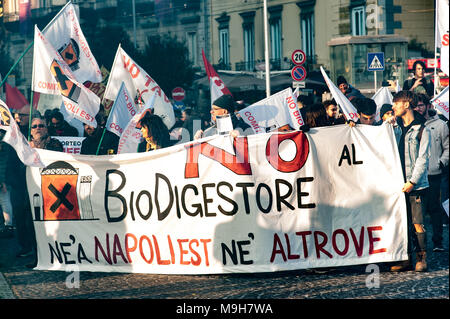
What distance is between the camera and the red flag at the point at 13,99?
35.9 ft

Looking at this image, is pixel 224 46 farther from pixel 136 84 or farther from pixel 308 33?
pixel 136 84

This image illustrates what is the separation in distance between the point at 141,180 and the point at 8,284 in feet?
5.14

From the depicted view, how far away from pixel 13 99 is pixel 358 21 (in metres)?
13.6

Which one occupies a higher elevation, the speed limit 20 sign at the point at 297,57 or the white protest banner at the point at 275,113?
the speed limit 20 sign at the point at 297,57

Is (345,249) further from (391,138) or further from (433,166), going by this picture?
(433,166)

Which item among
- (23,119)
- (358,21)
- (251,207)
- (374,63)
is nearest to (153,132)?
(251,207)

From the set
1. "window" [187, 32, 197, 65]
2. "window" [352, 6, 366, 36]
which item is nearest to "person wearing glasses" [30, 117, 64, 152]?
"window" [352, 6, 366, 36]

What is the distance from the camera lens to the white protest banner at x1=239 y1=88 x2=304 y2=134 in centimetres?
949

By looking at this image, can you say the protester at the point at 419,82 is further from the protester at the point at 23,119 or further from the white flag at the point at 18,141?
the white flag at the point at 18,141

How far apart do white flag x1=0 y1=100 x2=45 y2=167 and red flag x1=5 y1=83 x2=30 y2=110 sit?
3.50 meters

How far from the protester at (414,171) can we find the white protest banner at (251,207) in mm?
314

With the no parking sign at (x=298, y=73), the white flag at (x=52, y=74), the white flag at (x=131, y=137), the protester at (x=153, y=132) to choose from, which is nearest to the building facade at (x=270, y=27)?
the no parking sign at (x=298, y=73)

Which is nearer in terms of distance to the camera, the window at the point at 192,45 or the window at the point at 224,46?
the window at the point at 224,46

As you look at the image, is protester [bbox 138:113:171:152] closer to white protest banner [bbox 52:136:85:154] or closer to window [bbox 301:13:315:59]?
white protest banner [bbox 52:136:85:154]
